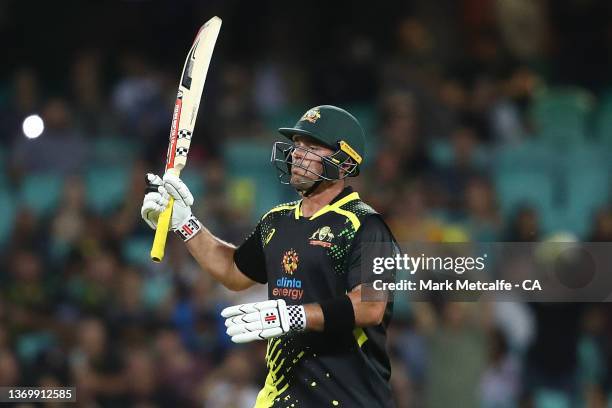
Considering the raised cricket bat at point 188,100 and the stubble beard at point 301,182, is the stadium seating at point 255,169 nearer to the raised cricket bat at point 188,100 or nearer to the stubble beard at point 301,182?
the raised cricket bat at point 188,100

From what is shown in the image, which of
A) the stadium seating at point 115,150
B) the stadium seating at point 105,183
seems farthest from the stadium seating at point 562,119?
the stadium seating at point 105,183

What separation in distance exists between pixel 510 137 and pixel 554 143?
0.44 m

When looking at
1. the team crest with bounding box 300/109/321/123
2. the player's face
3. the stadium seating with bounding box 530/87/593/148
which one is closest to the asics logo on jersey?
the player's face

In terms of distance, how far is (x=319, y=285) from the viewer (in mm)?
5289

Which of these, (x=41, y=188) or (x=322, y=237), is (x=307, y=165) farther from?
(x=41, y=188)

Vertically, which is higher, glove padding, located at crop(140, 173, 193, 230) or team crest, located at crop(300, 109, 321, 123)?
team crest, located at crop(300, 109, 321, 123)

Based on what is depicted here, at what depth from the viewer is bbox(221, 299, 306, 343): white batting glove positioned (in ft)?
16.2

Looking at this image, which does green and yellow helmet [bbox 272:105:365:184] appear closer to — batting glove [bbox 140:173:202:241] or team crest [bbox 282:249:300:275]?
team crest [bbox 282:249:300:275]

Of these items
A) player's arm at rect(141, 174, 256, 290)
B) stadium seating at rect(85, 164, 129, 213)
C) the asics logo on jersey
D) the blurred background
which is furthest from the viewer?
stadium seating at rect(85, 164, 129, 213)

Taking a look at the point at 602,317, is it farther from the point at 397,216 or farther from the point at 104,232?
the point at 104,232

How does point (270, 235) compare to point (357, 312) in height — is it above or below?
above

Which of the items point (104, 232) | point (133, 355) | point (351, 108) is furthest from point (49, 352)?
point (351, 108)

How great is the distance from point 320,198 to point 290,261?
364 millimetres

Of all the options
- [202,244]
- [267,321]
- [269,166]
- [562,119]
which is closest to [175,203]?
[202,244]
